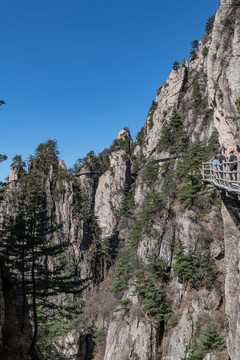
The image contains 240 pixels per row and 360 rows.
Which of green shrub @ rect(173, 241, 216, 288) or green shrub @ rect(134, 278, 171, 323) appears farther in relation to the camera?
green shrub @ rect(134, 278, 171, 323)

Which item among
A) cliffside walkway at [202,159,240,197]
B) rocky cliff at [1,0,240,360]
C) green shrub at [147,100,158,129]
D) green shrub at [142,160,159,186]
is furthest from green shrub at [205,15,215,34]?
cliffside walkway at [202,159,240,197]

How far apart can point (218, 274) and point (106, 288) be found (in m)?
25.1

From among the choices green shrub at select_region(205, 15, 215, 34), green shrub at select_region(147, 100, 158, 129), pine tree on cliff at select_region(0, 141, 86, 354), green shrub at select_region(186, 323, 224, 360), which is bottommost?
green shrub at select_region(186, 323, 224, 360)

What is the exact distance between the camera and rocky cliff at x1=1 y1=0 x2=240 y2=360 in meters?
15.8

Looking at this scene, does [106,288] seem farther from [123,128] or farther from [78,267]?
[123,128]

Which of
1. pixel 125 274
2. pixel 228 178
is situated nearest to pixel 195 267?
pixel 125 274

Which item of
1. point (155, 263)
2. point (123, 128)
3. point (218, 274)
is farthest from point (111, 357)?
point (123, 128)

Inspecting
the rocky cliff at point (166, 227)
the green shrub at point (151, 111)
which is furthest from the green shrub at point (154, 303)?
Result: the green shrub at point (151, 111)

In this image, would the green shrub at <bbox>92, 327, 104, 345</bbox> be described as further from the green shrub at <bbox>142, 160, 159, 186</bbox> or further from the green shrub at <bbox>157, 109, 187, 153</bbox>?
the green shrub at <bbox>157, 109, 187, 153</bbox>

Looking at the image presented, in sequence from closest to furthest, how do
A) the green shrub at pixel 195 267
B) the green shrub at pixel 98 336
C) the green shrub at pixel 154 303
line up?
the green shrub at pixel 195 267 < the green shrub at pixel 154 303 < the green shrub at pixel 98 336

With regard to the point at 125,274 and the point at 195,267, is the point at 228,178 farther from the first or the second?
the point at 125,274

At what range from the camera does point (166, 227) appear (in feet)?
93.1

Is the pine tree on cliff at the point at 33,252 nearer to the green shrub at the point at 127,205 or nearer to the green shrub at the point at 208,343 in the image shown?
the green shrub at the point at 208,343

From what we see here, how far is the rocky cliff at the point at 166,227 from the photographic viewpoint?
15.8m
